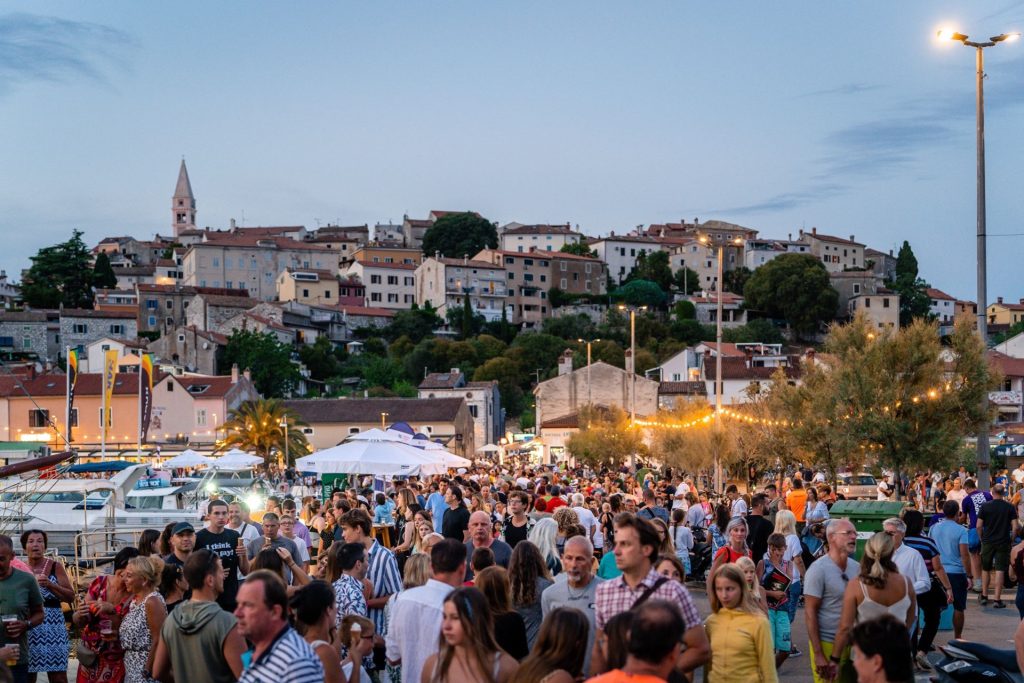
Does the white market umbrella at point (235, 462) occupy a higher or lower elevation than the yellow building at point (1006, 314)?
lower

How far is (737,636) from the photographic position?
6.48m

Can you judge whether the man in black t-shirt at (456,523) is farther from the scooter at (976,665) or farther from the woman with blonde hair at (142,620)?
the scooter at (976,665)

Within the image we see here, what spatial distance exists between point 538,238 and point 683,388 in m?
75.8

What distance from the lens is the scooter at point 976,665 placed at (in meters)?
6.96

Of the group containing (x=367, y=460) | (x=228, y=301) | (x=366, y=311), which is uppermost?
(x=228, y=301)

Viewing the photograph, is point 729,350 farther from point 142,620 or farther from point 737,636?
point 142,620

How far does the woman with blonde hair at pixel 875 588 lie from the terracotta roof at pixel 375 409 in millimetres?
68611

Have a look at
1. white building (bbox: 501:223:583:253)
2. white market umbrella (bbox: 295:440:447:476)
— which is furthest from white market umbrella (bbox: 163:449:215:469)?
white building (bbox: 501:223:583:253)

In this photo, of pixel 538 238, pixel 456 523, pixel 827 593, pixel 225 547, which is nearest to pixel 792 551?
pixel 456 523

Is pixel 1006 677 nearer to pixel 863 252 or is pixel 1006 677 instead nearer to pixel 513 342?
Result: pixel 513 342

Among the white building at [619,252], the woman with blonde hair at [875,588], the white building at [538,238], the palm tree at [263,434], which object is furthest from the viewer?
the white building at [538,238]

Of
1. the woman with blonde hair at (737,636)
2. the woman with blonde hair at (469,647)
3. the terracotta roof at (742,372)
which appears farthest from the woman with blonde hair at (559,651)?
the terracotta roof at (742,372)

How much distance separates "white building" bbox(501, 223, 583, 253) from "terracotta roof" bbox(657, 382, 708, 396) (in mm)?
72260

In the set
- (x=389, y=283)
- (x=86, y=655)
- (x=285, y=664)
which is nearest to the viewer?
(x=285, y=664)
